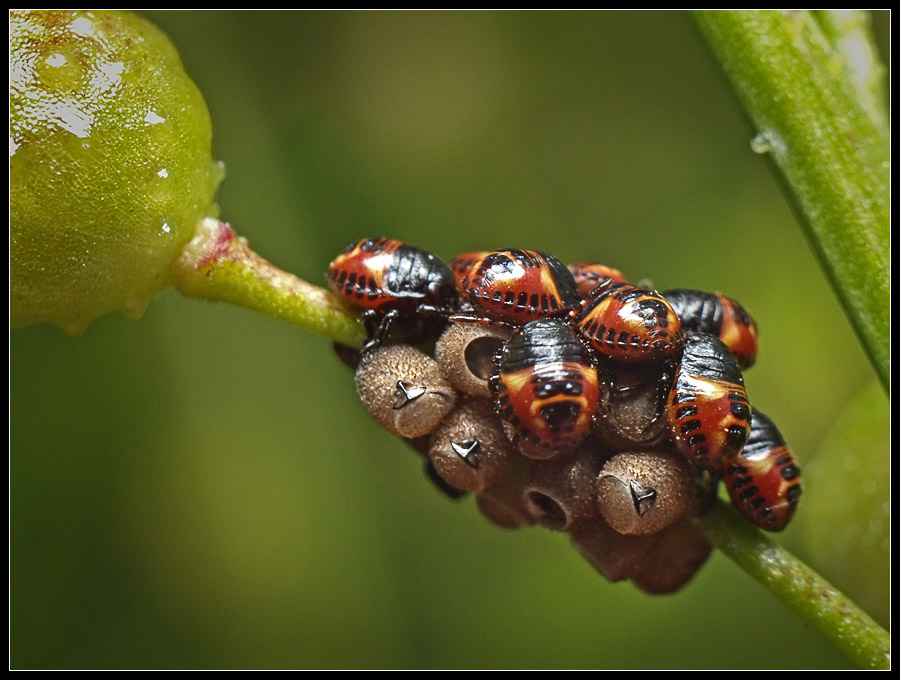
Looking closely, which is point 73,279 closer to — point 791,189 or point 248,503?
point 791,189

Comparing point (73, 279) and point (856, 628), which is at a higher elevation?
point (73, 279)

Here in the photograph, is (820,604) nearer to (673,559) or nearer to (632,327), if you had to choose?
(673,559)

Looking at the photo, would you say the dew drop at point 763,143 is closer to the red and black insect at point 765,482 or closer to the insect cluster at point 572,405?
the insect cluster at point 572,405

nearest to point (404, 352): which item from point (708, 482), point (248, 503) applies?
point (708, 482)

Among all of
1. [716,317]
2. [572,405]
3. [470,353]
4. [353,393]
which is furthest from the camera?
[353,393]

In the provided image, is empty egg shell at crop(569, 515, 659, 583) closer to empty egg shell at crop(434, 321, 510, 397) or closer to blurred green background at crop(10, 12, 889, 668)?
empty egg shell at crop(434, 321, 510, 397)

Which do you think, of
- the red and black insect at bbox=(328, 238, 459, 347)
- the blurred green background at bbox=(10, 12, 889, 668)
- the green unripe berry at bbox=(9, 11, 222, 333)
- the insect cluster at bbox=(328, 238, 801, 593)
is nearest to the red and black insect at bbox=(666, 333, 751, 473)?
the insect cluster at bbox=(328, 238, 801, 593)

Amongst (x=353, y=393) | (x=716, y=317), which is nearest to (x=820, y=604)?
(x=716, y=317)
